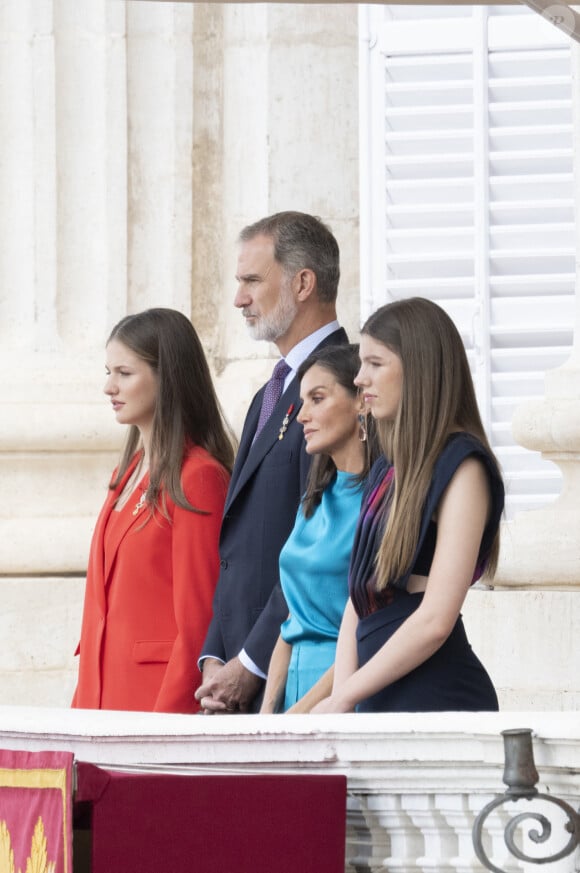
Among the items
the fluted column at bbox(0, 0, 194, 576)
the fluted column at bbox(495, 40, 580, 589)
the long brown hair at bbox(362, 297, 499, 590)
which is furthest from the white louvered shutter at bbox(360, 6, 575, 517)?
the long brown hair at bbox(362, 297, 499, 590)

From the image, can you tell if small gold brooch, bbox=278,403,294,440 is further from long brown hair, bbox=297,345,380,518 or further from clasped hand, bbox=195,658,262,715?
clasped hand, bbox=195,658,262,715

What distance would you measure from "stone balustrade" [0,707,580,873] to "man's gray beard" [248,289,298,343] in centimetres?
136

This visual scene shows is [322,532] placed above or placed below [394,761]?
above

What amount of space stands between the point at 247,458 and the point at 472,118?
6.80 feet

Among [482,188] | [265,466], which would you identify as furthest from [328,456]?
[482,188]

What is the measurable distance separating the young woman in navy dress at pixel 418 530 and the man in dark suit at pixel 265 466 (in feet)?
1.71

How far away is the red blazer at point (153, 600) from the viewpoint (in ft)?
12.9

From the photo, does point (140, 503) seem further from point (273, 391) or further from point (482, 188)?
point (482, 188)

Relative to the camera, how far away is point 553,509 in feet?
16.5

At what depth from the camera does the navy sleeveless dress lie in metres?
3.06

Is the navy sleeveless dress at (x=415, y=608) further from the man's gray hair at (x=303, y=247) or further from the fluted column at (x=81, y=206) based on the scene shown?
the fluted column at (x=81, y=206)

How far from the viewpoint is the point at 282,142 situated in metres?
5.96

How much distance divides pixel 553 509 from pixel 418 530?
6.63 feet

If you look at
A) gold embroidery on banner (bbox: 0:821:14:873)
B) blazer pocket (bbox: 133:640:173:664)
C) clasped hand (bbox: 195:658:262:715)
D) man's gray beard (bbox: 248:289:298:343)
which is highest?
man's gray beard (bbox: 248:289:298:343)
